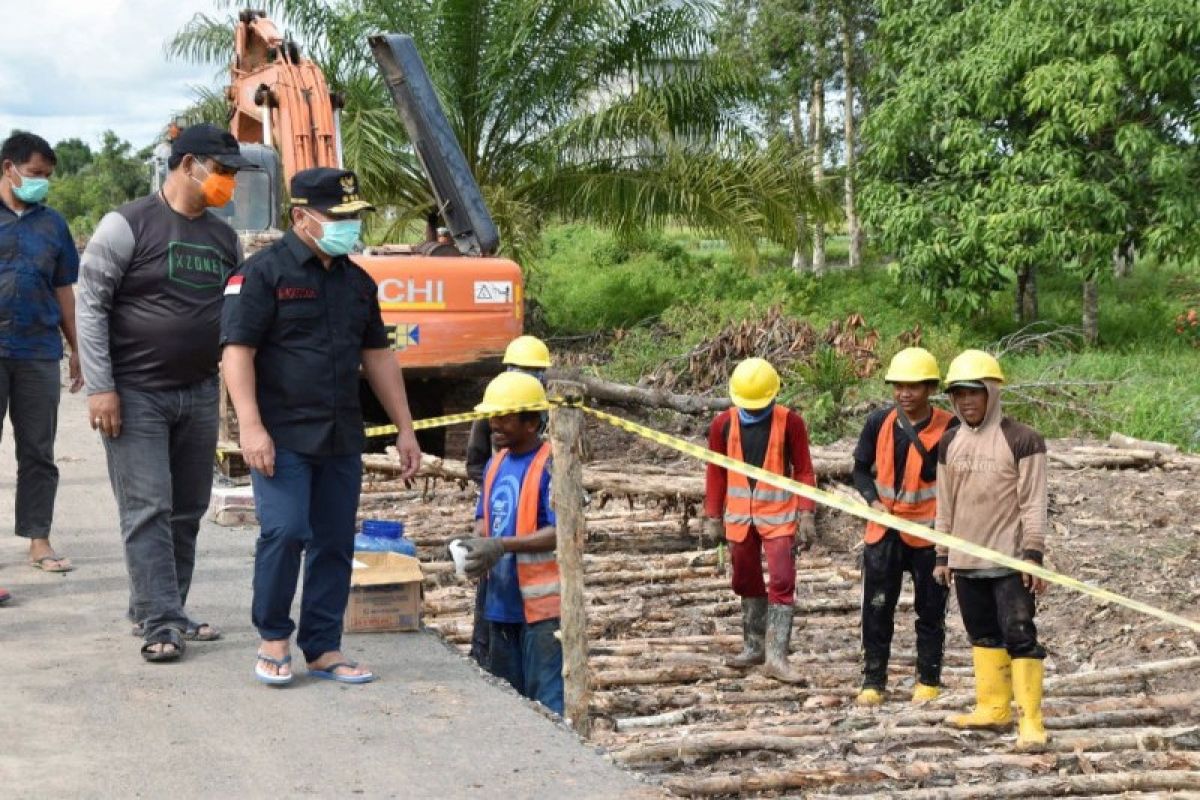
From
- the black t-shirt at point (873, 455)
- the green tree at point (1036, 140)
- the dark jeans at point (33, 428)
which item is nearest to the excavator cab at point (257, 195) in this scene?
the dark jeans at point (33, 428)

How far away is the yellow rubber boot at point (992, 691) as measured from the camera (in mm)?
6832

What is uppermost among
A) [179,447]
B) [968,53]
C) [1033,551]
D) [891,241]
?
[968,53]

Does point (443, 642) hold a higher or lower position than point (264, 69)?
lower

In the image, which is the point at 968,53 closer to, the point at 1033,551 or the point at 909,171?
the point at 909,171

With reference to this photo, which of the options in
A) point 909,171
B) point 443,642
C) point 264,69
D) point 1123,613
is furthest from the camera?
point 909,171

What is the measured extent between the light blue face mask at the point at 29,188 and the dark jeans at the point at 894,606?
14.2 feet

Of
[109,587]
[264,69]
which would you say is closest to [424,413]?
[264,69]

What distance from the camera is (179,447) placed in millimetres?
6758

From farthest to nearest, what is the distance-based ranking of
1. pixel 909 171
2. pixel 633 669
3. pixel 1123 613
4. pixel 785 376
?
pixel 909 171 → pixel 785 376 → pixel 1123 613 → pixel 633 669

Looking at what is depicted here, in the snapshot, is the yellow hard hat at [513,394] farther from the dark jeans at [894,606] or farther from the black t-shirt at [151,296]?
the dark jeans at [894,606]

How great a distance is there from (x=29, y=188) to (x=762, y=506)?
3.84 metres

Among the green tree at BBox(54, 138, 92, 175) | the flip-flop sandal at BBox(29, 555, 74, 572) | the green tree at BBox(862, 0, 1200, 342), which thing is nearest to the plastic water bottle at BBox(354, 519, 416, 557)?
the flip-flop sandal at BBox(29, 555, 74, 572)

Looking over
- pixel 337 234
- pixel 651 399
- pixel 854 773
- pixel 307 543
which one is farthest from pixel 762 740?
pixel 651 399

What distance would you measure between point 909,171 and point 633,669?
49.0ft
